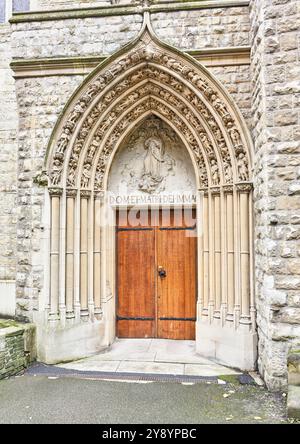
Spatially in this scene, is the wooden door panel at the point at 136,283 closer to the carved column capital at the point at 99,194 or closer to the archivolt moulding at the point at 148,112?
the carved column capital at the point at 99,194

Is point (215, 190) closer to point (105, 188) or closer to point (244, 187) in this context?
point (244, 187)

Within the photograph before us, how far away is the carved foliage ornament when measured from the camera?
15.4ft

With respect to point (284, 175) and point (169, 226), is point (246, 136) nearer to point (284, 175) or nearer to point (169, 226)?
point (284, 175)

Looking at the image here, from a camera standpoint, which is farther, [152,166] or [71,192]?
[152,166]

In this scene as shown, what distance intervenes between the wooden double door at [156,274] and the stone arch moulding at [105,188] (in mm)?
400

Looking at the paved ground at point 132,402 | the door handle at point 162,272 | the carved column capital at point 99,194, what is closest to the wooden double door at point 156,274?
the door handle at point 162,272

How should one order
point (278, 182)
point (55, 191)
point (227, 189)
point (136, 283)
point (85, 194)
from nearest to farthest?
point (278, 182)
point (227, 189)
point (55, 191)
point (85, 194)
point (136, 283)

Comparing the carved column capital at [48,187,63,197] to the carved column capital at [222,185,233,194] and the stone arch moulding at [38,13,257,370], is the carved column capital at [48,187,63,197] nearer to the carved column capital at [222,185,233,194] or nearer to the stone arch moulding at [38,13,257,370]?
the stone arch moulding at [38,13,257,370]

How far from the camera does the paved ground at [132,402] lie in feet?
10.6

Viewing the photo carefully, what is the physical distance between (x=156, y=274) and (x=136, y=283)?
36 centimetres

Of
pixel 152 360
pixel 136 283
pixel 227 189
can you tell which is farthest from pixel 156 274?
pixel 227 189

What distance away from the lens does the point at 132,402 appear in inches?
140

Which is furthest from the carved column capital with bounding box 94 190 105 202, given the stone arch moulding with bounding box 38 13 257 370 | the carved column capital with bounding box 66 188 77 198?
the carved column capital with bounding box 66 188 77 198

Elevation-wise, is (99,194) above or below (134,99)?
below
